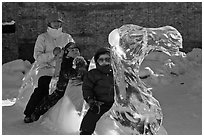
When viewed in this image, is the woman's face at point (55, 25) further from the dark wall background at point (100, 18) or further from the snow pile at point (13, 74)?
the dark wall background at point (100, 18)

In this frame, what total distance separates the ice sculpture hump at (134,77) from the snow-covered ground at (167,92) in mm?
762

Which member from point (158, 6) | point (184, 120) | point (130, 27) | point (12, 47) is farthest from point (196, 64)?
point (130, 27)

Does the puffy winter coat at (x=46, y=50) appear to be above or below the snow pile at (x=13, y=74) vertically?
above

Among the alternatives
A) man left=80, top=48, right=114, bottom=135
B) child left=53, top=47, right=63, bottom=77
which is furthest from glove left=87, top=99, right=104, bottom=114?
child left=53, top=47, right=63, bottom=77

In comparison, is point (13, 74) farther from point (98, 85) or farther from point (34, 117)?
point (98, 85)

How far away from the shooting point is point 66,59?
201 inches

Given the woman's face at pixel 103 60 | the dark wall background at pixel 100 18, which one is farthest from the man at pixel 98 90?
the dark wall background at pixel 100 18

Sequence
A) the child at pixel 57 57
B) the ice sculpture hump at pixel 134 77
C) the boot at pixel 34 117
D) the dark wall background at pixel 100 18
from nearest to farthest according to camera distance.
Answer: the ice sculpture hump at pixel 134 77
the child at pixel 57 57
the boot at pixel 34 117
the dark wall background at pixel 100 18

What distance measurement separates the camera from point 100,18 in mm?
9672

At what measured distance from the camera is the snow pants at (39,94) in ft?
17.5

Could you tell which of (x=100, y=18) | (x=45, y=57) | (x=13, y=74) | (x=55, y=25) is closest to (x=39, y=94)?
(x=45, y=57)

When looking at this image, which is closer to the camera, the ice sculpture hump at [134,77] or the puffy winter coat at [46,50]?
the ice sculpture hump at [134,77]

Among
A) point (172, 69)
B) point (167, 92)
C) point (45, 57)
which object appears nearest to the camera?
point (45, 57)

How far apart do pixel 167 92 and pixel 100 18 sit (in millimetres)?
2643
